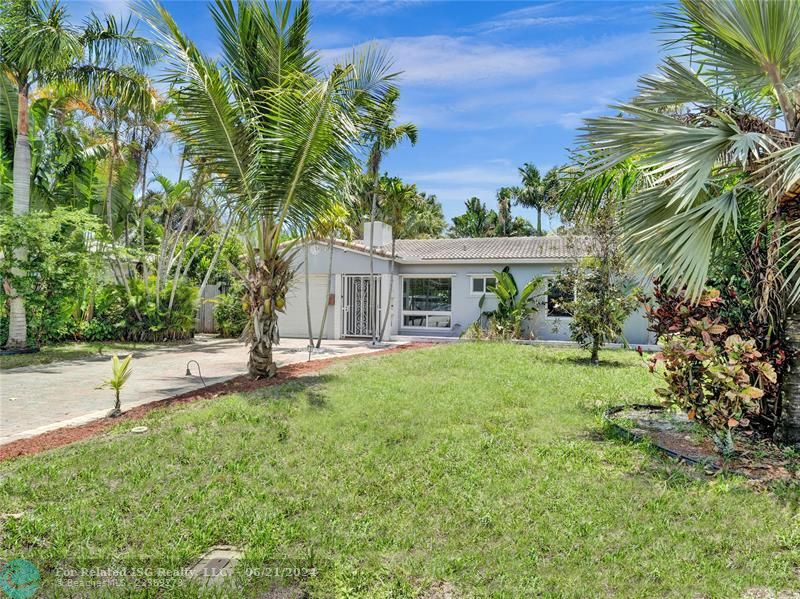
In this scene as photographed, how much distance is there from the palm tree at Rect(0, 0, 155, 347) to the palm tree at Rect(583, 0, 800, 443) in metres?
14.5

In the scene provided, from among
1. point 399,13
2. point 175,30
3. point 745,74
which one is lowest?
point 745,74

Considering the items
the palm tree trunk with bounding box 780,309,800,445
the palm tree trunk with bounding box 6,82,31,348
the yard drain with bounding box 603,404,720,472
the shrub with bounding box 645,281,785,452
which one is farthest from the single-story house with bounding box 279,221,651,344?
the palm tree trunk with bounding box 780,309,800,445

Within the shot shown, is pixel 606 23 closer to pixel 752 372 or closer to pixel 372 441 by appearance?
pixel 752 372

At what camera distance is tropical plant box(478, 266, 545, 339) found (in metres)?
20.0

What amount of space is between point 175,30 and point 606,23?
787 cm

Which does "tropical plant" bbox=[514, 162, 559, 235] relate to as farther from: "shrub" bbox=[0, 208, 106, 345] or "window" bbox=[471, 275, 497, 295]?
"shrub" bbox=[0, 208, 106, 345]

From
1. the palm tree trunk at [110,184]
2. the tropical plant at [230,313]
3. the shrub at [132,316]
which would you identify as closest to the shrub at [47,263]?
the palm tree trunk at [110,184]

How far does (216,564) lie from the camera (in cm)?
388

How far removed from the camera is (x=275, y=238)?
34.9 feet

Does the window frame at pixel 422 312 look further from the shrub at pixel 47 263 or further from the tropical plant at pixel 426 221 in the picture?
the tropical plant at pixel 426 221

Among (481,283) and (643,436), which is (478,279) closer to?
(481,283)

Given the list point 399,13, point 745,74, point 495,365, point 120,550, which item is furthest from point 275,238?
point 745,74

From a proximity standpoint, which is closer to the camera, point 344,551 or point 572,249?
point 344,551

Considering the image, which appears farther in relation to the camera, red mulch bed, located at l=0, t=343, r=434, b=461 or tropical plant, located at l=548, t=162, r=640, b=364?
tropical plant, located at l=548, t=162, r=640, b=364
